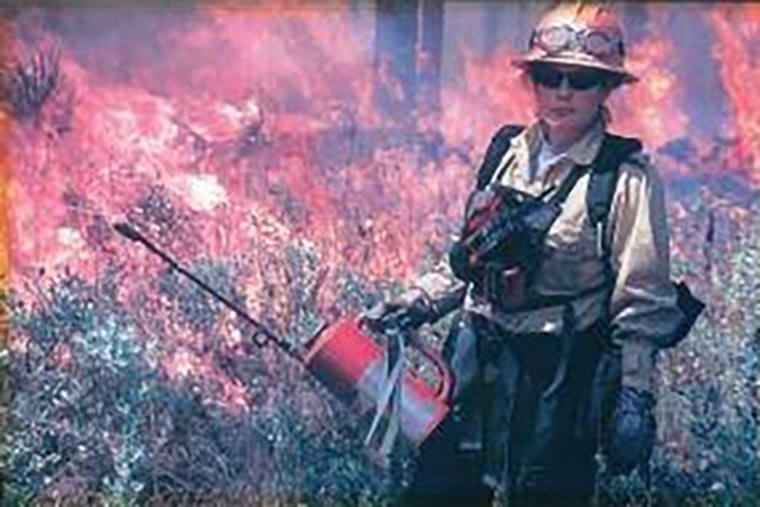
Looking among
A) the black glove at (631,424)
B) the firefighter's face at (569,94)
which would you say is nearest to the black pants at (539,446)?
the black glove at (631,424)

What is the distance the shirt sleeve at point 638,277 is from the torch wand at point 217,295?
48.6 inches

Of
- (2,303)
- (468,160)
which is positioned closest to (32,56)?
(2,303)

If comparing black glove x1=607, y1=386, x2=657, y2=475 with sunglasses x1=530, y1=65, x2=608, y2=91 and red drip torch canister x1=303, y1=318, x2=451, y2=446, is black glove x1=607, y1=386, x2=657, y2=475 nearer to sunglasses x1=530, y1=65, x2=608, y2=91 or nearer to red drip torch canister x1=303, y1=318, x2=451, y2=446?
red drip torch canister x1=303, y1=318, x2=451, y2=446

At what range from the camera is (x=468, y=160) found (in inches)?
201

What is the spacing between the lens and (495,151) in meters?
5.03

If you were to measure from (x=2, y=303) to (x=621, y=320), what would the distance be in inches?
91.1

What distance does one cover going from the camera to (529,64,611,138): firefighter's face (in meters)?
4.79

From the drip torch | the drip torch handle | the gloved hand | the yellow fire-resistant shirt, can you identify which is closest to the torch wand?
the drip torch

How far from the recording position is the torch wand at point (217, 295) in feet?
16.5

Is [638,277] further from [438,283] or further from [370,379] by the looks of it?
[370,379]

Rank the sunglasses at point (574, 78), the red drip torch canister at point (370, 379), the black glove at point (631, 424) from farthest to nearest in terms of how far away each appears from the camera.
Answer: the red drip torch canister at point (370, 379), the sunglasses at point (574, 78), the black glove at point (631, 424)

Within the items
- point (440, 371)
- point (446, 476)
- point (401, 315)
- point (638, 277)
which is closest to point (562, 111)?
point (638, 277)

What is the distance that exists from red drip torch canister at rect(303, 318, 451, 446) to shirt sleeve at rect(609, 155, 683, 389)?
2.32 feet

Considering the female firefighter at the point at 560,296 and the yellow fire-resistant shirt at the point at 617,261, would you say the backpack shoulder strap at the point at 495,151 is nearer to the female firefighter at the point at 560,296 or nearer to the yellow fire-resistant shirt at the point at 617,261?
the female firefighter at the point at 560,296
